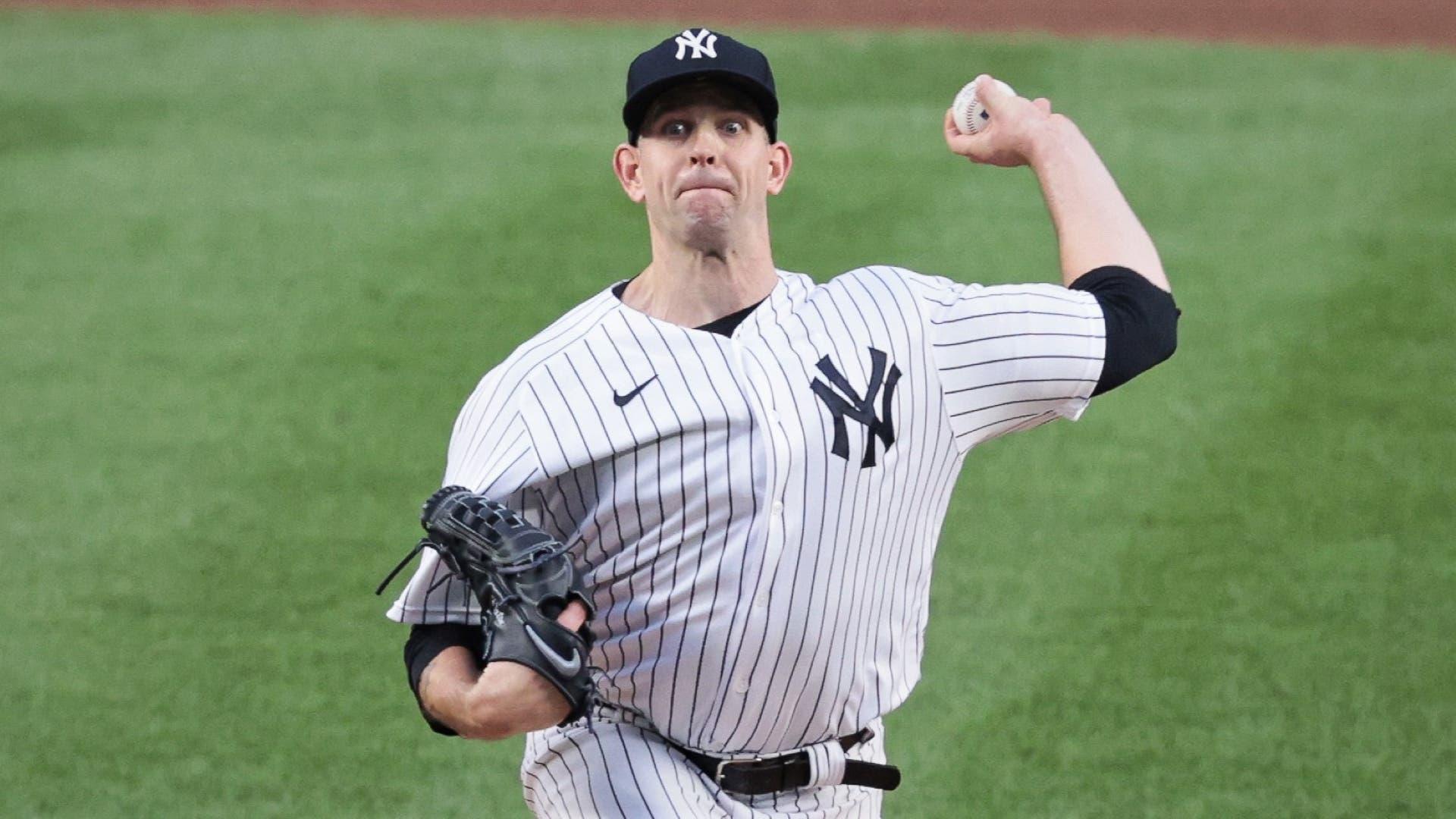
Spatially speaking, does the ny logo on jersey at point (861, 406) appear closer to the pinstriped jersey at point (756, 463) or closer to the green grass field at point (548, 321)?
the pinstriped jersey at point (756, 463)

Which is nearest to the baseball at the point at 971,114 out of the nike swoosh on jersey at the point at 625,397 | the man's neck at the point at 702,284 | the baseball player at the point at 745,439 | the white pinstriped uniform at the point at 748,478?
the baseball player at the point at 745,439

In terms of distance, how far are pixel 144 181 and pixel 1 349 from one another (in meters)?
2.19

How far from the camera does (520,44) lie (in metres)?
12.8

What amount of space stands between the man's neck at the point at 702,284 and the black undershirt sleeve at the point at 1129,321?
1.78 ft

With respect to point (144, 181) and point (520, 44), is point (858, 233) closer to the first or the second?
point (144, 181)

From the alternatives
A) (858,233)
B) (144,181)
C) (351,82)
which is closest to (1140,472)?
(858,233)

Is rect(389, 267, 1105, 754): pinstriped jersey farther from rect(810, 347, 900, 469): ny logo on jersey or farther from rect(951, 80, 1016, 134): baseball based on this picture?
rect(951, 80, 1016, 134): baseball

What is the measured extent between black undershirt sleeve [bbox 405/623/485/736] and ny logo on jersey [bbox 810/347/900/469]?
0.63 m

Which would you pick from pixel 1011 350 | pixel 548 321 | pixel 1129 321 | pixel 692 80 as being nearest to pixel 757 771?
pixel 1011 350

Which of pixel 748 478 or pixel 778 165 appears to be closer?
pixel 748 478

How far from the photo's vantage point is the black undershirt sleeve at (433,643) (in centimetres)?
289

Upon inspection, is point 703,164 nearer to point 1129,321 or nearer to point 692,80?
point 692,80

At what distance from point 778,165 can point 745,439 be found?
0.58m

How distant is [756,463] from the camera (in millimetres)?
2961
